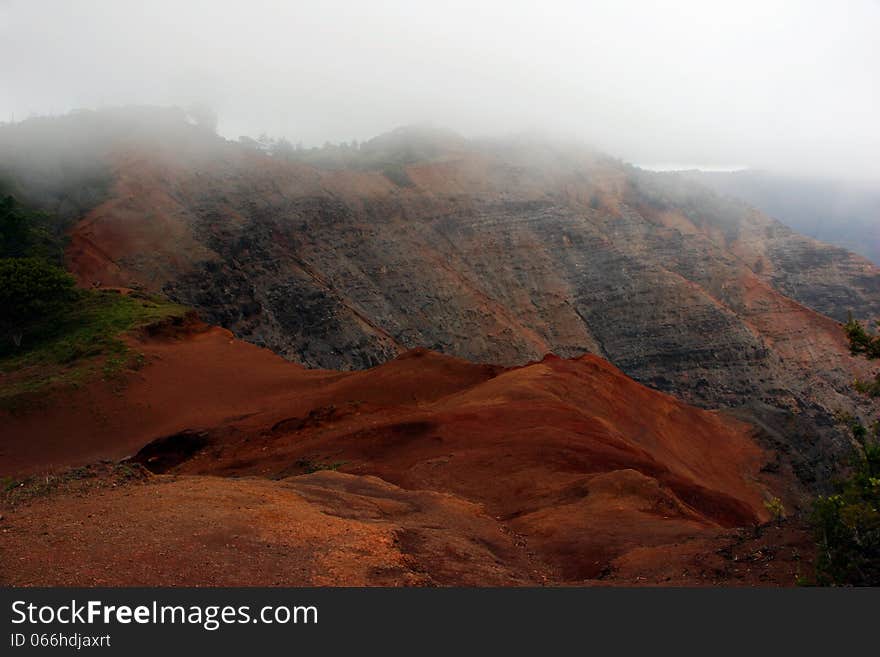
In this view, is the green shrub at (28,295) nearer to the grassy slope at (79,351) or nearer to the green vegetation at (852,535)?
the grassy slope at (79,351)

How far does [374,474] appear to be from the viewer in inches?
706

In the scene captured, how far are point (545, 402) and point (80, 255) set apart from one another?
3647cm

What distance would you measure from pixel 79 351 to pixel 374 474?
19296mm

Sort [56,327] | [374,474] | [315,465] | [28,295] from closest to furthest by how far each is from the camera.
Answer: [374,474]
[315,465]
[28,295]
[56,327]

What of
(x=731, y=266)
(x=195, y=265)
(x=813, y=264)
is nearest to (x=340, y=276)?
(x=195, y=265)

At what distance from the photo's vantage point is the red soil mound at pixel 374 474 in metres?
9.05

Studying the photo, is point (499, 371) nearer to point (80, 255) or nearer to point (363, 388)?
point (363, 388)

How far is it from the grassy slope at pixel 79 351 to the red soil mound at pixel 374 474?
100cm

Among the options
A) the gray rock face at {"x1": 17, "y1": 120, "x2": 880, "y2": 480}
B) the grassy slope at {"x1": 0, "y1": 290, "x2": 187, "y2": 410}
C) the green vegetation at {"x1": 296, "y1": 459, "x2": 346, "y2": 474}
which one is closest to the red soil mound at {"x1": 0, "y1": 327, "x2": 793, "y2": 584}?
the green vegetation at {"x1": 296, "y1": 459, "x2": 346, "y2": 474}

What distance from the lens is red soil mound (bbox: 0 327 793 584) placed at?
29.7 feet

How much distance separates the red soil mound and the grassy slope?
997mm

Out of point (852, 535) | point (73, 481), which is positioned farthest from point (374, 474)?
point (852, 535)

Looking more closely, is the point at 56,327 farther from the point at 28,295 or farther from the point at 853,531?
the point at 853,531

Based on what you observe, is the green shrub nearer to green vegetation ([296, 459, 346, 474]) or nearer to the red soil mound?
the red soil mound
